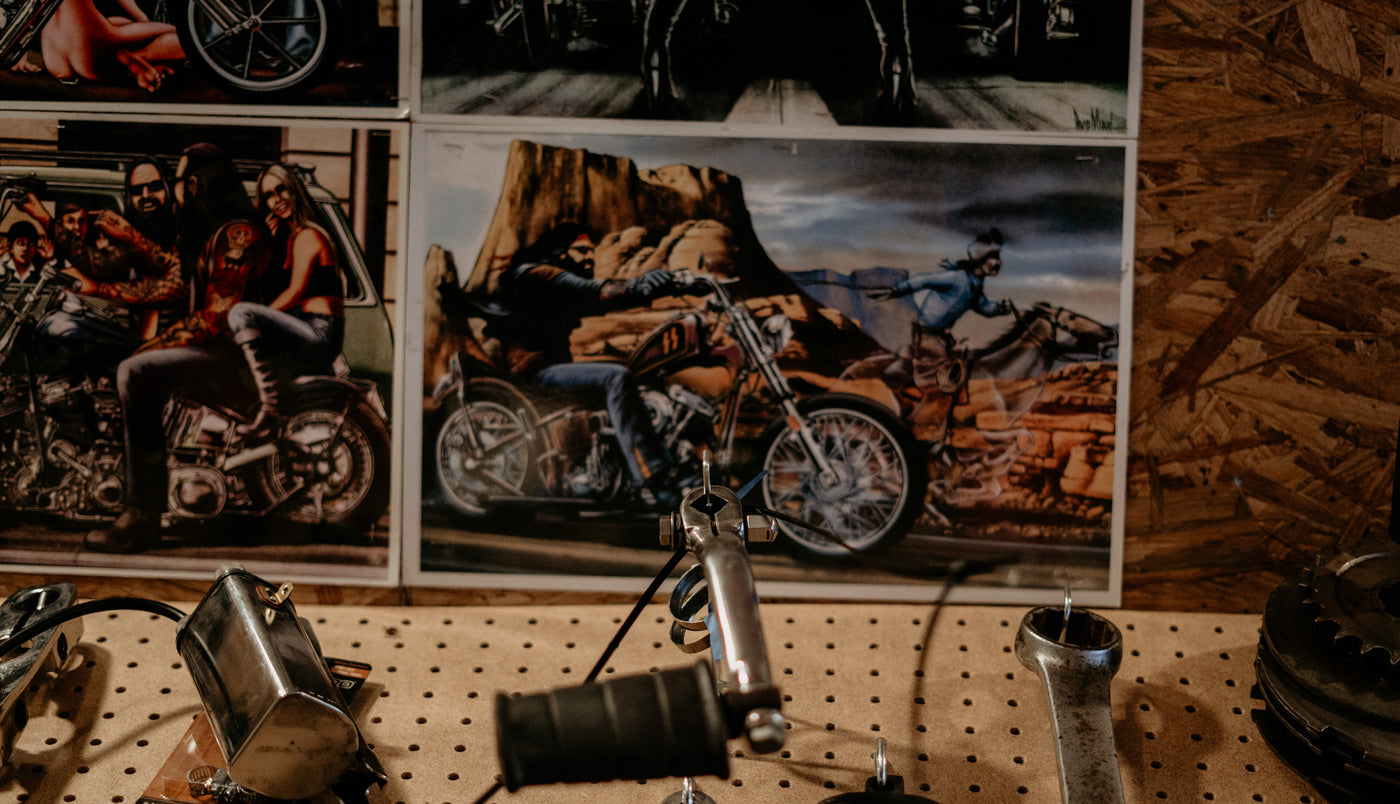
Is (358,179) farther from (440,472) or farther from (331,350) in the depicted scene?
(440,472)

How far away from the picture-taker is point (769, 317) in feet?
3.06

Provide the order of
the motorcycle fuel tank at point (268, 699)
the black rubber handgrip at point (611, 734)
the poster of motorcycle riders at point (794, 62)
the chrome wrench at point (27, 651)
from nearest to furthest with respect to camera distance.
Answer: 1. the black rubber handgrip at point (611, 734)
2. the motorcycle fuel tank at point (268, 699)
3. the chrome wrench at point (27, 651)
4. the poster of motorcycle riders at point (794, 62)

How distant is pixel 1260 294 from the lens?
3.00 feet

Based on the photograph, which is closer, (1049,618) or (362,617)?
(1049,618)

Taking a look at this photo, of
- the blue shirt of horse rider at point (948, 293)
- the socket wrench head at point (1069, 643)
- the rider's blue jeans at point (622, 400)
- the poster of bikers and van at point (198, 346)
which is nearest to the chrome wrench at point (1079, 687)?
the socket wrench head at point (1069, 643)

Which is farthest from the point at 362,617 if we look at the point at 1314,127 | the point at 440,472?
the point at 1314,127

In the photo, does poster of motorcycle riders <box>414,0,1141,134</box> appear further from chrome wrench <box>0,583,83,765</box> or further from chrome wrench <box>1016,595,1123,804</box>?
chrome wrench <box>0,583,83,765</box>

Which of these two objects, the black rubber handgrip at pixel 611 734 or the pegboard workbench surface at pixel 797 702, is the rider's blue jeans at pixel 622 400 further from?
the black rubber handgrip at pixel 611 734

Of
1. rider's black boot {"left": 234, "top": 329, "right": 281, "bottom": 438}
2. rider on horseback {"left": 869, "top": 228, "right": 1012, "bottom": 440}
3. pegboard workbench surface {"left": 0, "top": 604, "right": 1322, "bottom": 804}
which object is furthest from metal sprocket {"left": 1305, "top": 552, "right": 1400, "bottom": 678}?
rider's black boot {"left": 234, "top": 329, "right": 281, "bottom": 438}

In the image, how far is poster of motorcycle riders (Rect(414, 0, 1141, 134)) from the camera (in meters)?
0.87

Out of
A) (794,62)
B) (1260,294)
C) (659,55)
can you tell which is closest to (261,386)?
(659,55)

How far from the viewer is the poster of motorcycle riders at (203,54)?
0.88m

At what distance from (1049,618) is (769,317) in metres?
0.39

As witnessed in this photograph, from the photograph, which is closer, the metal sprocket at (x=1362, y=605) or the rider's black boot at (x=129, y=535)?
the metal sprocket at (x=1362, y=605)
